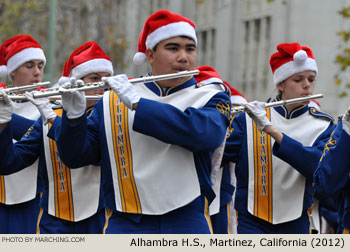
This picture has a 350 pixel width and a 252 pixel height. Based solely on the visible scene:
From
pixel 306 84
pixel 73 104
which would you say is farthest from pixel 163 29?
pixel 306 84

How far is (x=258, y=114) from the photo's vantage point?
6.95m

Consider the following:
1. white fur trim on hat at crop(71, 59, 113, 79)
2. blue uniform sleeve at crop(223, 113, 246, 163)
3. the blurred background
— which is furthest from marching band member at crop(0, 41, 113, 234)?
the blurred background

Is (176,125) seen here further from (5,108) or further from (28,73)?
(28,73)

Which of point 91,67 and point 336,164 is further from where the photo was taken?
point 91,67

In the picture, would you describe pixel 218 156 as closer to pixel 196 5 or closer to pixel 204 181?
pixel 204 181

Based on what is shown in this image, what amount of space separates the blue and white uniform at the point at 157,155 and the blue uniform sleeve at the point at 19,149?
70 centimetres

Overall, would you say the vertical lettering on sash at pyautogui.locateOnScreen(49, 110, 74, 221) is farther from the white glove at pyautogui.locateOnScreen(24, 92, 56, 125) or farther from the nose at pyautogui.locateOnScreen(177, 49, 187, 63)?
the nose at pyautogui.locateOnScreen(177, 49, 187, 63)

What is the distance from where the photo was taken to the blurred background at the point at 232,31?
893 inches

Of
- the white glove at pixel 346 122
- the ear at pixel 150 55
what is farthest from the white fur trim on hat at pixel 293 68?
the ear at pixel 150 55

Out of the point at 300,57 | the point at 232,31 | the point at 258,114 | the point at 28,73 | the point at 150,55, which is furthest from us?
the point at 232,31

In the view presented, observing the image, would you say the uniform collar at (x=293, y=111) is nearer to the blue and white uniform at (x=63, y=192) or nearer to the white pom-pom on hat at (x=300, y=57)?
the white pom-pom on hat at (x=300, y=57)

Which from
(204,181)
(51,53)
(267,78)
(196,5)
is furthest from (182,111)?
(196,5)

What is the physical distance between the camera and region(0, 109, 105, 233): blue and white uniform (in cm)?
692

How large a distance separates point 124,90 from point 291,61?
2.48 meters
